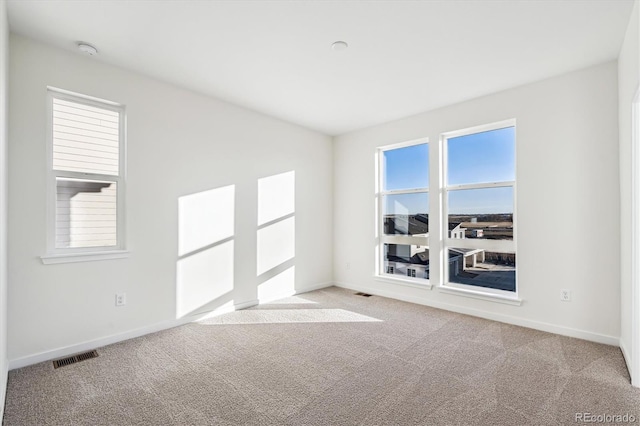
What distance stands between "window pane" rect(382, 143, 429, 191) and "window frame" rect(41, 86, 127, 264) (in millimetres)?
3500

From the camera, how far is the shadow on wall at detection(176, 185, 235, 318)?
137 inches

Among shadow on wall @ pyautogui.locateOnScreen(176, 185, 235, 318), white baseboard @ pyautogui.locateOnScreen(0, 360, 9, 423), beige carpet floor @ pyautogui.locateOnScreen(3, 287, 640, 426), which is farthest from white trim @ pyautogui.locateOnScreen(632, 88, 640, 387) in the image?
white baseboard @ pyautogui.locateOnScreen(0, 360, 9, 423)

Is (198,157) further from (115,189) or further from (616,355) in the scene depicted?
(616,355)

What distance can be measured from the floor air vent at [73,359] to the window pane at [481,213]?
4.07 m

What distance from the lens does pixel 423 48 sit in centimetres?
269

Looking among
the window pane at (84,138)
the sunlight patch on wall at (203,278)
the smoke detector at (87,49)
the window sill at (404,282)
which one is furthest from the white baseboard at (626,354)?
the smoke detector at (87,49)

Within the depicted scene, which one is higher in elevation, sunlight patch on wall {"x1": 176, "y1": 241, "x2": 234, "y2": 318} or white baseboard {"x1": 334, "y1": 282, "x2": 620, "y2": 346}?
sunlight patch on wall {"x1": 176, "y1": 241, "x2": 234, "y2": 318}

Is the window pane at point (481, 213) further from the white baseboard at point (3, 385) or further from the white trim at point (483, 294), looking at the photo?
the white baseboard at point (3, 385)

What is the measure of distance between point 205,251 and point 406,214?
285 cm

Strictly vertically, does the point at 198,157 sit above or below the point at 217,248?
above

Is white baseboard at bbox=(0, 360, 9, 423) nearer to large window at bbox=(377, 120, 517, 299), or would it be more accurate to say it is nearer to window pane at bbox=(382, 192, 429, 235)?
large window at bbox=(377, 120, 517, 299)

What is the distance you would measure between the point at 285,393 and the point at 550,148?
3437 millimetres

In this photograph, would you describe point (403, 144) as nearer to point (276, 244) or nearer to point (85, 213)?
point (276, 244)

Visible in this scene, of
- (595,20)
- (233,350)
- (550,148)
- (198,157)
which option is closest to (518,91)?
(550,148)
